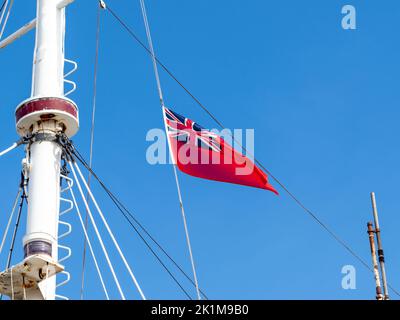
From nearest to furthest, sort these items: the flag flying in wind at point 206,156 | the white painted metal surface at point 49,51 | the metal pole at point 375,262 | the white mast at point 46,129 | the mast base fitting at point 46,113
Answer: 1. the white mast at point 46,129
2. the mast base fitting at point 46,113
3. the white painted metal surface at point 49,51
4. the flag flying in wind at point 206,156
5. the metal pole at point 375,262

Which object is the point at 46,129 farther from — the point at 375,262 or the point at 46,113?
the point at 375,262

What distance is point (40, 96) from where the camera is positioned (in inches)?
1409

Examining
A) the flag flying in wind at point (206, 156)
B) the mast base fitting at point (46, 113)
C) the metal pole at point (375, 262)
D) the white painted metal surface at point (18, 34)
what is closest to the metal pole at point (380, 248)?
the metal pole at point (375, 262)

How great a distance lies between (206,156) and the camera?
125 feet

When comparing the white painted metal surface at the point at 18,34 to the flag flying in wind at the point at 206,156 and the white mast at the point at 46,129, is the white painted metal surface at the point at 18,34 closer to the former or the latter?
the white mast at the point at 46,129

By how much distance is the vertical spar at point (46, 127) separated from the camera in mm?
33875

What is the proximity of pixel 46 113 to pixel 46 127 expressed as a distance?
0.41 meters

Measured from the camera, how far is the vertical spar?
3388 cm

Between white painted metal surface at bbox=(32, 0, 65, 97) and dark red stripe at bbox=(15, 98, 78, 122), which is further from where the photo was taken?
white painted metal surface at bbox=(32, 0, 65, 97)

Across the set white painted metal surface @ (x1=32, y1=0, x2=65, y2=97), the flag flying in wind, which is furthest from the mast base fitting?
the flag flying in wind

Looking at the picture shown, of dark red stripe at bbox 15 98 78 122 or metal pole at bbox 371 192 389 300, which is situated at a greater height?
dark red stripe at bbox 15 98 78 122

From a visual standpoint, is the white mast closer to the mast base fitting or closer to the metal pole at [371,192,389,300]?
the mast base fitting

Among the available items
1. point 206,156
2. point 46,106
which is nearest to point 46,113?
point 46,106
